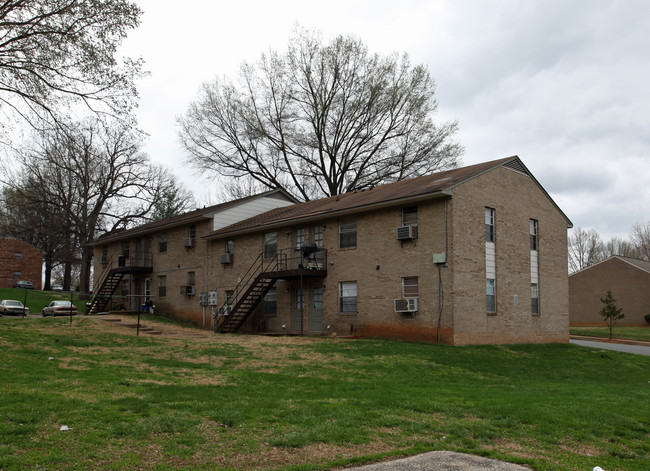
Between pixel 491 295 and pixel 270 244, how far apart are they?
10.5 meters

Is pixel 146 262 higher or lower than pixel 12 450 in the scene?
higher

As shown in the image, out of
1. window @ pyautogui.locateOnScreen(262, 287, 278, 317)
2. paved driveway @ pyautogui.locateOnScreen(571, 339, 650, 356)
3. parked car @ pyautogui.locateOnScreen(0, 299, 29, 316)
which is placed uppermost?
window @ pyautogui.locateOnScreen(262, 287, 278, 317)

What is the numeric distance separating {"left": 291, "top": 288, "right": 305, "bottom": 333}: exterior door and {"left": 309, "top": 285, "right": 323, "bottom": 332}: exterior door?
1.51 ft

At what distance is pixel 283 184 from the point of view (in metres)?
42.9

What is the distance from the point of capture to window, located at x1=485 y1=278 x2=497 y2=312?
21.4 meters

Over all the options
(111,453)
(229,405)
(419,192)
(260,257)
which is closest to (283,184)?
(260,257)

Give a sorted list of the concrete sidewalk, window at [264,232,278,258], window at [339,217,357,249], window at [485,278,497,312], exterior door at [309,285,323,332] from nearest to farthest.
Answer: the concrete sidewalk, window at [485,278,497,312], window at [339,217,357,249], exterior door at [309,285,323,332], window at [264,232,278,258]

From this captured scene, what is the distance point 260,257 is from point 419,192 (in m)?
9.61

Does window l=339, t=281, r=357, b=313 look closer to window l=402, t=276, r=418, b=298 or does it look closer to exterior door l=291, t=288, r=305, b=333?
exterior door l=291, t=288, r=305, b=333

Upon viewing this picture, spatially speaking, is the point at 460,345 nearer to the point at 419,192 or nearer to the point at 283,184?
the point at 419,192

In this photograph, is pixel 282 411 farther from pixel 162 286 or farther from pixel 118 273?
pixel 118 273

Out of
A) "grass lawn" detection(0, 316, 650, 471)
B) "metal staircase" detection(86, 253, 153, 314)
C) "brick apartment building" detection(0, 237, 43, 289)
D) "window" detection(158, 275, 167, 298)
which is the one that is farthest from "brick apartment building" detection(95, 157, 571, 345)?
"brick apartment building" detection(0, 237, 43, 289)

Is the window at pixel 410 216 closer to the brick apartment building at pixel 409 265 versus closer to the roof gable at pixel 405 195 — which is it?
the brick apartment building at pixel 409 265

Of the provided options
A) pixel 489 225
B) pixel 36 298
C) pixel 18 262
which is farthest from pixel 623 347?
pixel 18 262
